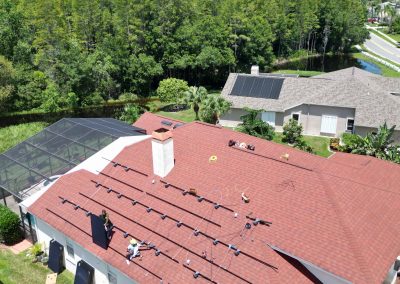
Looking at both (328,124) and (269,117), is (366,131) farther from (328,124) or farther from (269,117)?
(269,117)

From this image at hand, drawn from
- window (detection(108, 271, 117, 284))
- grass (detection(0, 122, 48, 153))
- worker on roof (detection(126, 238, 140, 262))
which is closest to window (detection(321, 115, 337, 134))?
worker on roof (detection(126, 238, 140, 262))

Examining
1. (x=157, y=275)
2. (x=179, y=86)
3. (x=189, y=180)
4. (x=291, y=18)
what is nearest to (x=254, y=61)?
(x=291, y=18)

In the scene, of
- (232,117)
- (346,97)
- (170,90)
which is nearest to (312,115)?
(346,97)

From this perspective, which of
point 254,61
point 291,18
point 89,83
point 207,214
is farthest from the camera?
point 291,18

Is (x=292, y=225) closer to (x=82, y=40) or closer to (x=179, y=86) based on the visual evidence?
(x=179, y=86)

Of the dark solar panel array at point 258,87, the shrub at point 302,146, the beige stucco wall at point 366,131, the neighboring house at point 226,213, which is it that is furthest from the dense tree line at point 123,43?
the beige stucco wall at point 366,131

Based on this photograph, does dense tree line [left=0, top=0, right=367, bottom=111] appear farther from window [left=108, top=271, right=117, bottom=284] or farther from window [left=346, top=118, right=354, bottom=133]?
window [left=346, top=118, right=354, bottom=133]
